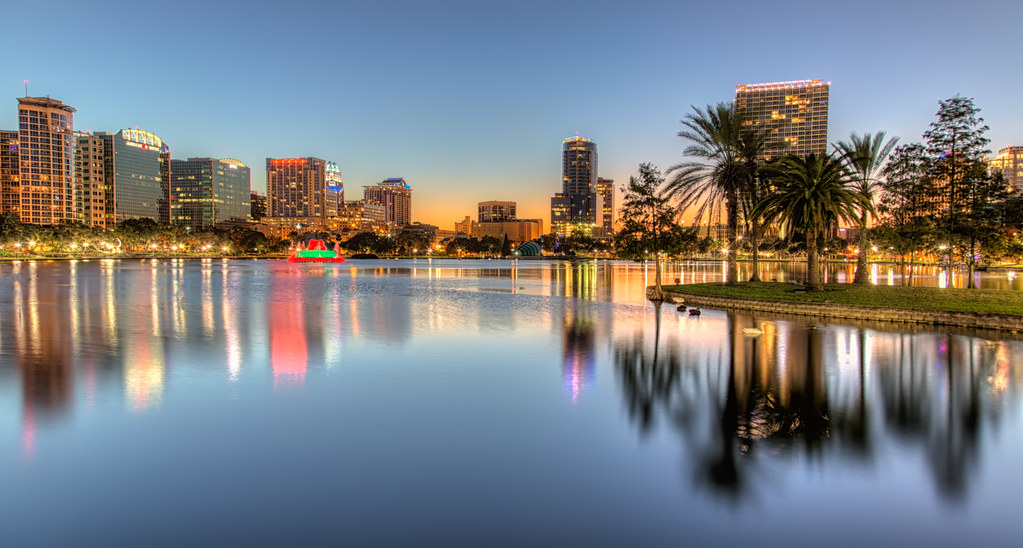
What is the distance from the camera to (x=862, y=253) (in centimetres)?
2836

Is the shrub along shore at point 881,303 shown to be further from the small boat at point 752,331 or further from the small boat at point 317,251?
the small boat at point 317,251

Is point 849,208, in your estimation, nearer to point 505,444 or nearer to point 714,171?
point 714,171

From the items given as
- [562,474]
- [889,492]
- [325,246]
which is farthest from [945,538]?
[325,246]

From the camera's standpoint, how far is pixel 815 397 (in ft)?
32.3

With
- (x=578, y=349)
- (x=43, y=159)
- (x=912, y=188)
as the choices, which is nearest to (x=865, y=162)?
(x=912, y=188)

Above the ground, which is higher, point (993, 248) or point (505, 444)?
point (993, 248)

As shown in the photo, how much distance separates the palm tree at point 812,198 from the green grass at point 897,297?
161 centimetres

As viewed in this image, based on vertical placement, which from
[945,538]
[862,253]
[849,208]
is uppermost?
[849,208]

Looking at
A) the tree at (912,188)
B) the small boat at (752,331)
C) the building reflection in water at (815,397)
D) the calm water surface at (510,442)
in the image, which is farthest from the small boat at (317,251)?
A: the building reflection in water at (815,397)

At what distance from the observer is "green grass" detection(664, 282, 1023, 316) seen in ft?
64.8

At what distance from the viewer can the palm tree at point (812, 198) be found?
2409 cm

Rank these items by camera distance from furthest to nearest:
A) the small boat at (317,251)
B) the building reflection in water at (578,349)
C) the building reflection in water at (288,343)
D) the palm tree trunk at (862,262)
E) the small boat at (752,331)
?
the small boat at (317,251) < the palm tree trunk at (862,262) < the small boat at (752,331) < the building reflection in water at (288,343) < the building reflection in water at (578,349)

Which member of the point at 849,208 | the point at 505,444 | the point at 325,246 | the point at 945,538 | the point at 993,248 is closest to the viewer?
the point at 945,538

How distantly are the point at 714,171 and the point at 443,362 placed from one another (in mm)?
22386
